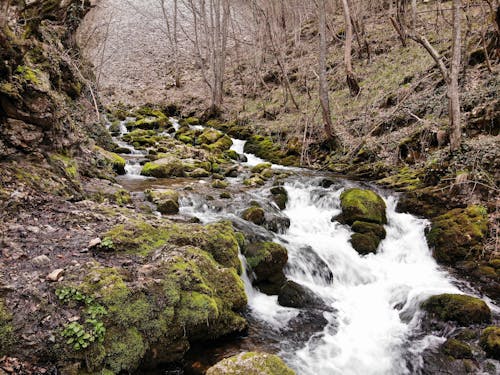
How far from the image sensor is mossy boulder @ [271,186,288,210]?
10.1m

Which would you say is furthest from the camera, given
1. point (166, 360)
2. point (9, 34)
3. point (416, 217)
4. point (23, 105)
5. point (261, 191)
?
point (261, 191)

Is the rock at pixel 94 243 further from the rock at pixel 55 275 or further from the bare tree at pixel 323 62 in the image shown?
→ the bare tree at pixel 323 62

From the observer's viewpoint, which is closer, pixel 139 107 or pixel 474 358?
pixel 474 358

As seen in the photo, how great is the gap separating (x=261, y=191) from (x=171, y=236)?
20.4 ft

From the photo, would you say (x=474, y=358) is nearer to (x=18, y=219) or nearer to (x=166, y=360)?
(x=166, y=360)

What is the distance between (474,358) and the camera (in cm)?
452

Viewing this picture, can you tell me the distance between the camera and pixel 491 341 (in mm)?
4566

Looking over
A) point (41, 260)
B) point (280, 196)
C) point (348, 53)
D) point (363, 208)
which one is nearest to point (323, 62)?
point (348, 53)

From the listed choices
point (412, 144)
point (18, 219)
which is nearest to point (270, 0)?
point (412, 144)

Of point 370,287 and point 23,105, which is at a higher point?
point 23,105

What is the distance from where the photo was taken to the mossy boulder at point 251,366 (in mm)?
3096

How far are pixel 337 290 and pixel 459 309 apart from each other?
2059 mm

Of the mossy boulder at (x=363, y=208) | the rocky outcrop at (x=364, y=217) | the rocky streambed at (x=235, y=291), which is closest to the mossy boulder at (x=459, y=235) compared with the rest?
the rocky streambed at (x=235, y=291)

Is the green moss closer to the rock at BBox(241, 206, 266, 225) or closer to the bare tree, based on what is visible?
the rock at BBox(241, 206, 266, 225)
